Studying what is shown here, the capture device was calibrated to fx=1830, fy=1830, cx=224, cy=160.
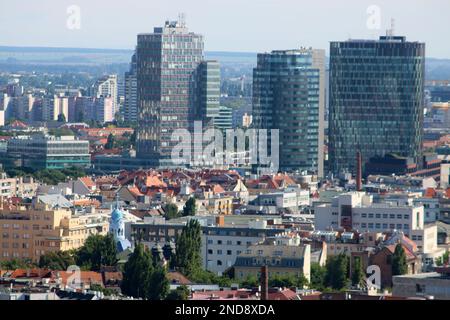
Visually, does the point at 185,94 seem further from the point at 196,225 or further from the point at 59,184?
the point at 196,225

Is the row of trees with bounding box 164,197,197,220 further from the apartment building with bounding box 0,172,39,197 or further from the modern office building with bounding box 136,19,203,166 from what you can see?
the modern office building with bounding box 136,19,203,166

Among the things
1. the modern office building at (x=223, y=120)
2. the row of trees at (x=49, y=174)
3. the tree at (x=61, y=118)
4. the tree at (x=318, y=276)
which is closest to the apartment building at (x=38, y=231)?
the tree at (x=318, y=276)

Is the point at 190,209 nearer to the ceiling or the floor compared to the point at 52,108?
nearer to the ceiling

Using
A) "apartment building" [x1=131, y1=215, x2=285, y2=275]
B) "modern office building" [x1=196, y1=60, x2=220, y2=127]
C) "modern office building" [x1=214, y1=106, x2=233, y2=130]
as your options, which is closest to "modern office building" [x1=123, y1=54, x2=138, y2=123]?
"modern office building" [x1=214, y1=106, x2=233, y2=130]

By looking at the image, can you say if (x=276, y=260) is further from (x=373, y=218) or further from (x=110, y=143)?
(x=110, y=143)

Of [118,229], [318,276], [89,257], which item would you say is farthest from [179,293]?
[118,229]

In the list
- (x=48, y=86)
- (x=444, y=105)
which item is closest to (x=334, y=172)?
(x=444, y=105)
